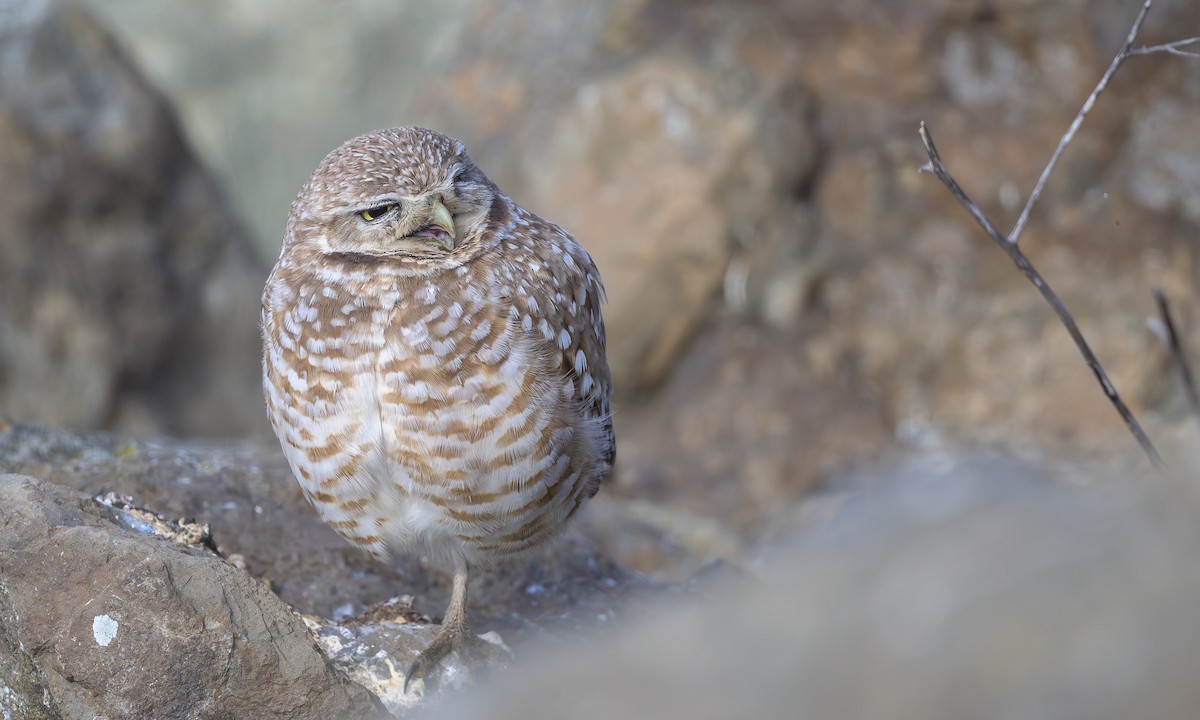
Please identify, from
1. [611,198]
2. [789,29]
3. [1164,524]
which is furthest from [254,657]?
[789,29]

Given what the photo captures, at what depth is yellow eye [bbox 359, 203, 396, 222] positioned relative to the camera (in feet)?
14.2

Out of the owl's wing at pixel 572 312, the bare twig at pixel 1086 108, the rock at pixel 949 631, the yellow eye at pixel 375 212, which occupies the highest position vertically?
the bare twig at pixel 1086 108

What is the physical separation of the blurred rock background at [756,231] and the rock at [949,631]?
20.8 feet

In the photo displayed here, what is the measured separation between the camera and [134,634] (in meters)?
3.34

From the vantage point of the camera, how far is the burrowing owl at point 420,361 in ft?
13.9

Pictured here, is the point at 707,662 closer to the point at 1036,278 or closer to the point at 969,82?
the point at 1036,278

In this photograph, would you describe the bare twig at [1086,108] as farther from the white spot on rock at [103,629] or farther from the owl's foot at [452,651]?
the white spot on rock at [103,629]

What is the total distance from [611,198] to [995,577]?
7.82 m

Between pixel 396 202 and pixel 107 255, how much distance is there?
6.30 m

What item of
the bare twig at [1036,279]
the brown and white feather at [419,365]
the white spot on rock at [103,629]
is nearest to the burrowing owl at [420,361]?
Answer: the brown and white feather at [419,365]

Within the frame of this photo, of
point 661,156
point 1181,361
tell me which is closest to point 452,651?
point 1181,361

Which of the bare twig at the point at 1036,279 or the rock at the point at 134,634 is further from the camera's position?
the bare twig at the point at 1036,279

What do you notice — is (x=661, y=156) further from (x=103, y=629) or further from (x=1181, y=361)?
(x=103, y=629)

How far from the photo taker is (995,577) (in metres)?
2.18
